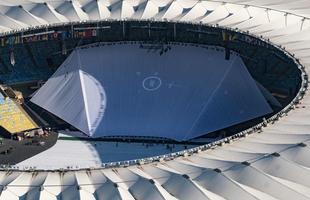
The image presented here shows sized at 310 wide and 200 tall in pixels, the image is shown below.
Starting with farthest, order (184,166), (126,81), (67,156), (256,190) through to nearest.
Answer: (126,81)
(67,156)
(184,166)
(256,190)

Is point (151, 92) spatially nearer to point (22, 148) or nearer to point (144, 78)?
point (144, 78)

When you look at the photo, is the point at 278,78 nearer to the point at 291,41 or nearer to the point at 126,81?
the point at 291,41

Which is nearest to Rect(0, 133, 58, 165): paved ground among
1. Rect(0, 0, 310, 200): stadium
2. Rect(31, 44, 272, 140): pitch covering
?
Rect(0, 0, 310, 200): stadium

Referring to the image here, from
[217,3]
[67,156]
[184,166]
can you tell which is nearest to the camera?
[184,166]

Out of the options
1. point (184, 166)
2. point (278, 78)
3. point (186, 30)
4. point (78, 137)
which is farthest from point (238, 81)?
point (184, 166)

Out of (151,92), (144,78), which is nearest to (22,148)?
(151,92)

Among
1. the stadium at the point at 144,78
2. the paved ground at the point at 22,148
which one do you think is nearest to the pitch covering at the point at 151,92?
the stadium at the point at 144,78

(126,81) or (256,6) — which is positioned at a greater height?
(256,6)
